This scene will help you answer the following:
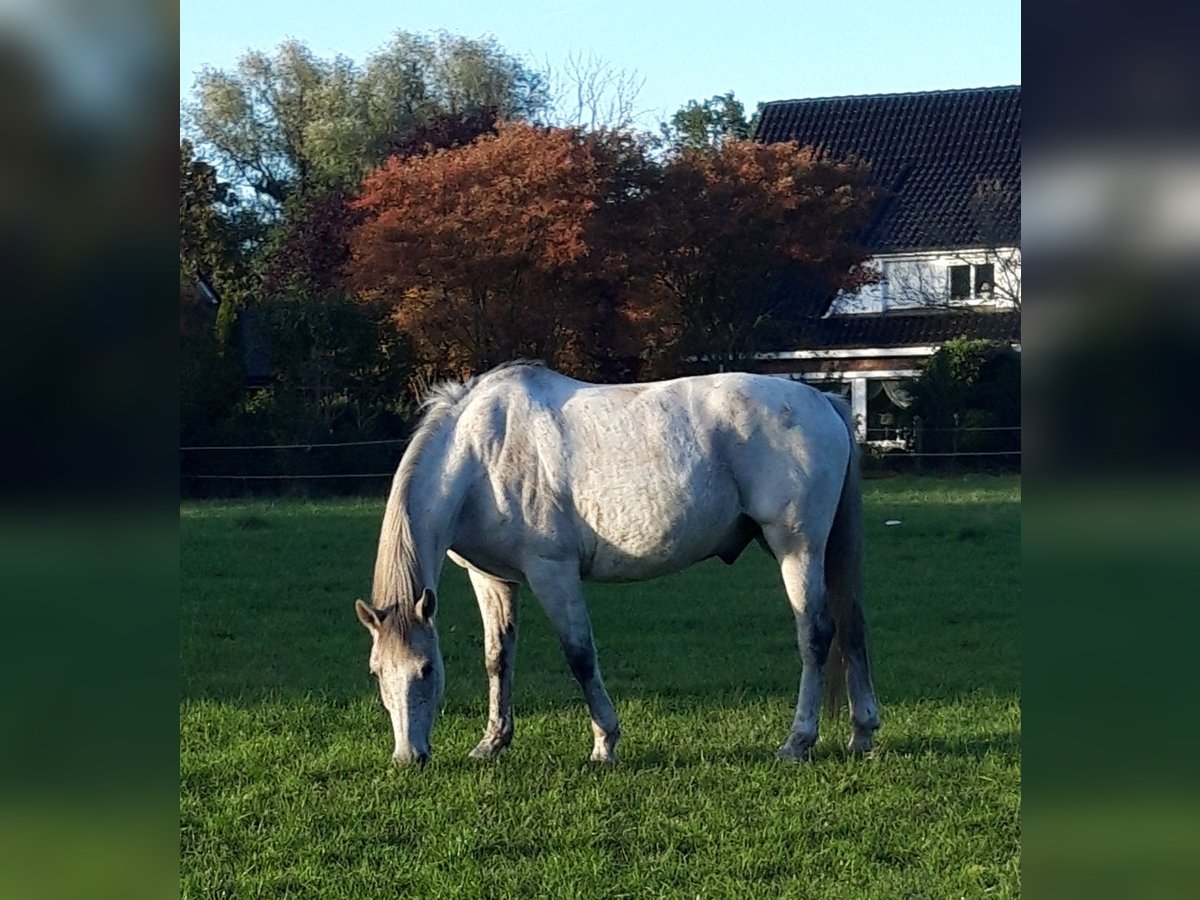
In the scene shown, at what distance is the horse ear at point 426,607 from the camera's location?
5484mm

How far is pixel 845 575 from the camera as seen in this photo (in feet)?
20.0

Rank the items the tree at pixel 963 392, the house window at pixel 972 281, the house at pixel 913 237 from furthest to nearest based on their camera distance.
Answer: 1. the house window at pixel 972 281
2. the house at pixel 913 237
3. the tree at pixel 963 392

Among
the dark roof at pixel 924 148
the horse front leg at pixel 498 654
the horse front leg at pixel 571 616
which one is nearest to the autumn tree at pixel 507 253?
the dark roof at pixel 924 148

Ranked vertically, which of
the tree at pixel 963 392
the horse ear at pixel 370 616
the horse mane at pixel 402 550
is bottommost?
the horse ear at pixel 370 616

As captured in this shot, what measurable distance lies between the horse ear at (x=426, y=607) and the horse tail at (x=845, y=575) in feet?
5.67

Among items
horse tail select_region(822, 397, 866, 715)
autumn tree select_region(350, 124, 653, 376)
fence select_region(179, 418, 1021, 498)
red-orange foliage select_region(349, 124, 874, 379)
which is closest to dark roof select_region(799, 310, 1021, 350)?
red-orange foliage select_region(349, 124, 874, 379)

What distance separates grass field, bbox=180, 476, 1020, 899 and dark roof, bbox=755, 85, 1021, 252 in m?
18.0

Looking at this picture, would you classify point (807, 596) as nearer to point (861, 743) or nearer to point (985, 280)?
point (861, 743)

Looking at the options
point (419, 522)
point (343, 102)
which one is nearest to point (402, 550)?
point (419, 522)

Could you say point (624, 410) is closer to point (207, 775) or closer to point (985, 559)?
point (207, 775)

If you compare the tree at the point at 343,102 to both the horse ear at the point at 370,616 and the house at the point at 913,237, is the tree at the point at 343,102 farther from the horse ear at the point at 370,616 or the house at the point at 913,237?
the horse ear at the point at 370,616

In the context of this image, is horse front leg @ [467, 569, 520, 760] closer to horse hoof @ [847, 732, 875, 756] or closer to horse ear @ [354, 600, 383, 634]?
horse ear @ [354, 600, 383, 634]
